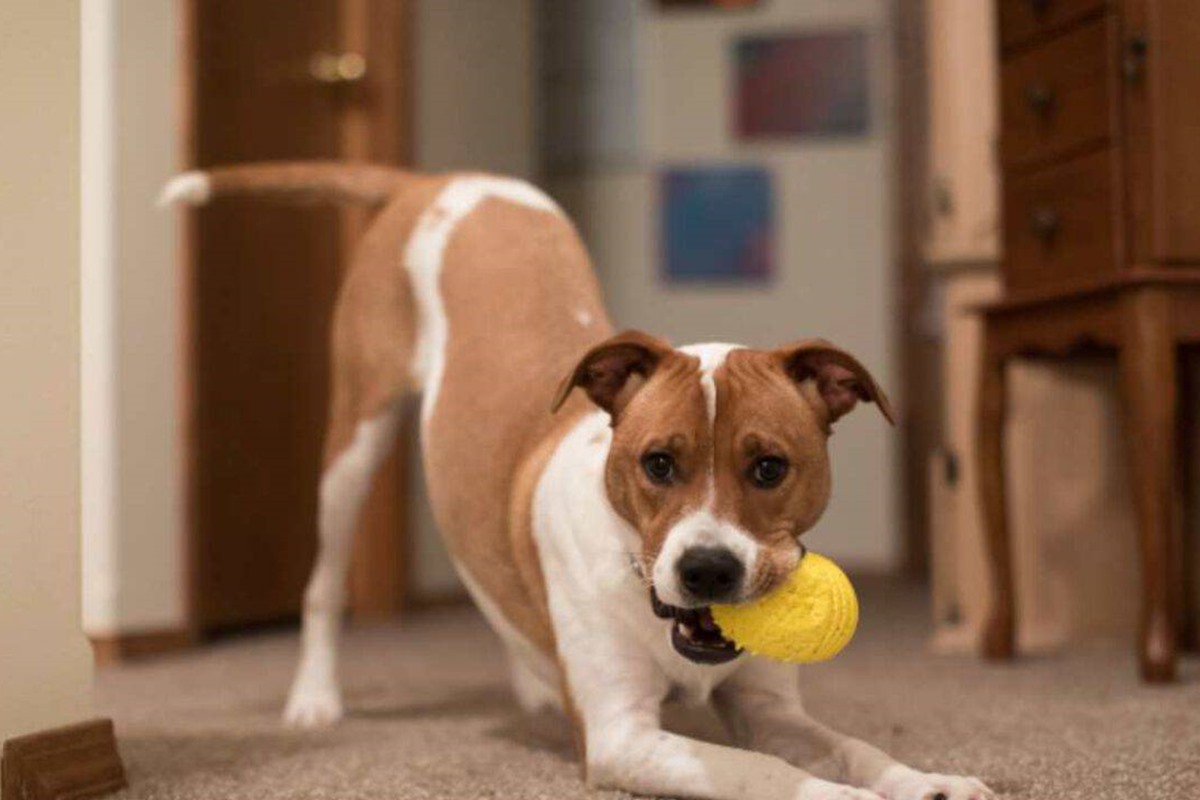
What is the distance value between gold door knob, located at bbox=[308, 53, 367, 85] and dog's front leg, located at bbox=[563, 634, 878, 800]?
2.90 metres

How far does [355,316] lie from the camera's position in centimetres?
269

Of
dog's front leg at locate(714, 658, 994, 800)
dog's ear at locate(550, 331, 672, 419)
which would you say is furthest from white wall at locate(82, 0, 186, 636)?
dog's front leg at locate(714, 658, 994, 800)

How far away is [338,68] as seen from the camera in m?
4.47

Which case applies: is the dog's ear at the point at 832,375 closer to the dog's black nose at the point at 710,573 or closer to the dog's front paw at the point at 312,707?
the dog's black nose at the point at 710,573

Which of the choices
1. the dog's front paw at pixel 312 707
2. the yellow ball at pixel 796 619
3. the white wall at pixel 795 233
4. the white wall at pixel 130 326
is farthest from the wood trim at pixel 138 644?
the white wall at pixel 795 233

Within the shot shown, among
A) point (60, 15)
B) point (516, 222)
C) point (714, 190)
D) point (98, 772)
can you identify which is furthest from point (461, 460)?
point (714, 190)

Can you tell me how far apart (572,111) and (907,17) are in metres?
1.47

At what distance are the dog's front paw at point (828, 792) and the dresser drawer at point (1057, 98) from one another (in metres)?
1.62

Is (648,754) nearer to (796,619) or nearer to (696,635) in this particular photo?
(696,635)

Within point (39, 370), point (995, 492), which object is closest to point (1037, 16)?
point (995, 492)

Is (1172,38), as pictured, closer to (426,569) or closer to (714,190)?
(426,569)

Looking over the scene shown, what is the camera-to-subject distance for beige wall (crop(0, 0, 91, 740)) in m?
1.75

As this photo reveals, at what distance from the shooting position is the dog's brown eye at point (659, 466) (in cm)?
175

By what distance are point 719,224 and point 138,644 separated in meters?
3.45
